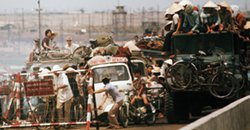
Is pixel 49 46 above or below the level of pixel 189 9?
below

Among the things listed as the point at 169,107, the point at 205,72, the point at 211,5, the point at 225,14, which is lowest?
the point at 169,107

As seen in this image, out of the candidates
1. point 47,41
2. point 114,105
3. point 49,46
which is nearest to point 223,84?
point 114,105

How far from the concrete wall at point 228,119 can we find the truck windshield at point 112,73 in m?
7.42

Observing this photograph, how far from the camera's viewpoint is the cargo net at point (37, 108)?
25.4 metres

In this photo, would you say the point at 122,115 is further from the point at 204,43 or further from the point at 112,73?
the point at 204,43

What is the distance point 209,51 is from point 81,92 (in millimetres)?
4320

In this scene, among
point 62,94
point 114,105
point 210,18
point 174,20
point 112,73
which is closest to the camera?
point 62,94

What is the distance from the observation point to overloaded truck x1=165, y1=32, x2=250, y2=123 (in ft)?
89.6

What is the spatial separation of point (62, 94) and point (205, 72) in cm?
418

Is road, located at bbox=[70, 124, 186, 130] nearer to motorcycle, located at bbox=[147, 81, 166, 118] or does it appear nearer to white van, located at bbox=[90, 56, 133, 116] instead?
white van, located at bbox=[90, 56, 133, 116]

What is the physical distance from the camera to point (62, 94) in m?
25.5

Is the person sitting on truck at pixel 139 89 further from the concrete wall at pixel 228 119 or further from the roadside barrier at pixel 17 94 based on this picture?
the concrete wall at pixel 228 119

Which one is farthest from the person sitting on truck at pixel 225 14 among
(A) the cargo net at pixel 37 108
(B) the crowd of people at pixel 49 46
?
(B) the crowd of people at pixel 49 46

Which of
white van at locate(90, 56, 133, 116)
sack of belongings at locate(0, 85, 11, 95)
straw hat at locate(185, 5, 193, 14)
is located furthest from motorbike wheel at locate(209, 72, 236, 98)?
sack of belongings at locate(0, 85, 11, 95)
